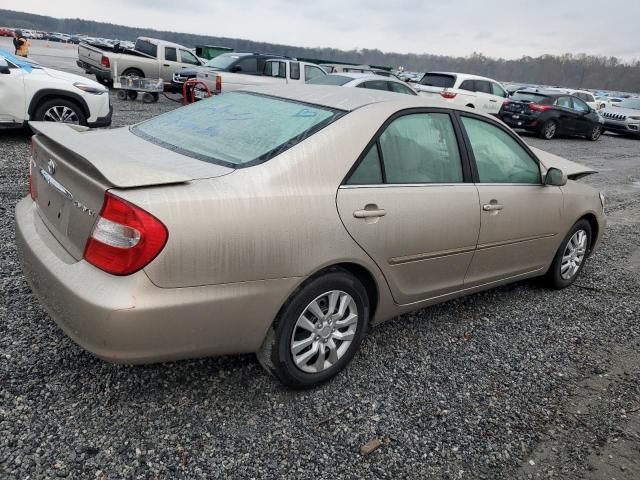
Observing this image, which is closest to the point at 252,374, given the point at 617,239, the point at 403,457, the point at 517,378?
the point at 403,457

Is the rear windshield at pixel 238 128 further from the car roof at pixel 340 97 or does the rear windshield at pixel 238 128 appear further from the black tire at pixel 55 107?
the black tire at pixel 55 107

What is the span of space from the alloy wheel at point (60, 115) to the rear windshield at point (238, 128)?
529 cm

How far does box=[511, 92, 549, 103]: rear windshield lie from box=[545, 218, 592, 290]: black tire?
45.9 ft

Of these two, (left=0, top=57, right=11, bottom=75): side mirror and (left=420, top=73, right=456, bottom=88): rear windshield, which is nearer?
(left=0, top=57, right=11, bottom=75): side mirror

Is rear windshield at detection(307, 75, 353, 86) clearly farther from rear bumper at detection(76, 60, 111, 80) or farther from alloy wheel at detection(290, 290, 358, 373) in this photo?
alloy wheel at detection(290, 290, 358, 373)

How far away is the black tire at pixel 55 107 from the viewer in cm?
764

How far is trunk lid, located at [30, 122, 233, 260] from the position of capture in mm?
2238

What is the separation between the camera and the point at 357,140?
2.82 meters

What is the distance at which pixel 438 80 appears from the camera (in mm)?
17453

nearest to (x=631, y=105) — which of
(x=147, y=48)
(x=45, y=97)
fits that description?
(x=147, y=48)

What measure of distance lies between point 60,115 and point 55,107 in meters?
0.13

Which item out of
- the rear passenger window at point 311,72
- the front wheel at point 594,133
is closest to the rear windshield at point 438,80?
the rear passenger window at point 311,72

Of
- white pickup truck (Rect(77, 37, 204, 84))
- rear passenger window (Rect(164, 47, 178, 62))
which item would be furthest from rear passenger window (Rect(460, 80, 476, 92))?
rear passenger window (Rect(164, 47, 178, 62))

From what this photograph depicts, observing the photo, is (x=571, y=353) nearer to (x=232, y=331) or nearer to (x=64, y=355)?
(x=232, y=331)
